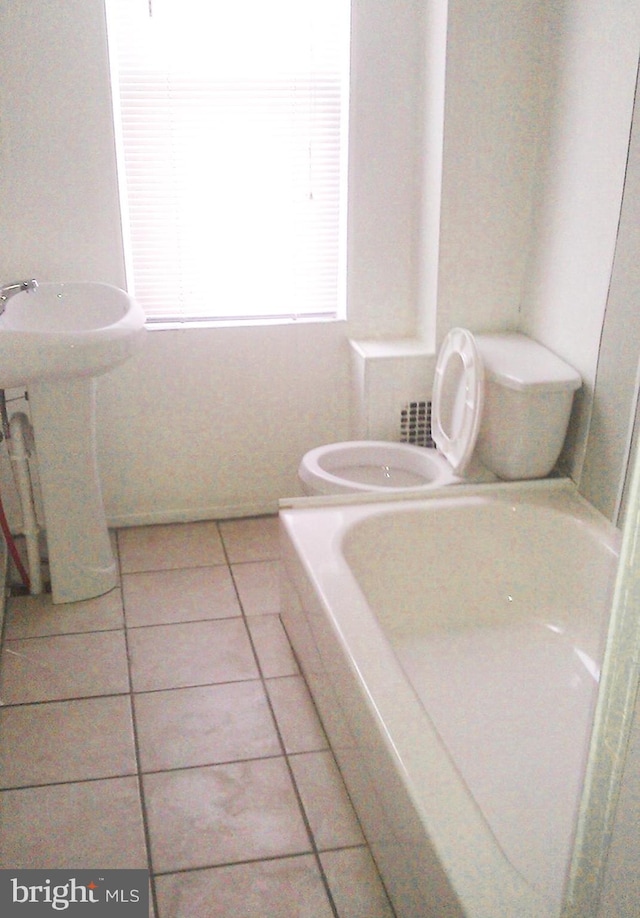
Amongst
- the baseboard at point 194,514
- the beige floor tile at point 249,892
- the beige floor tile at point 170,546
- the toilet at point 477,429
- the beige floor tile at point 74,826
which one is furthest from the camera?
the baseboard at point 194,514

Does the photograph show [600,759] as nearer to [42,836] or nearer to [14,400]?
[42,836]

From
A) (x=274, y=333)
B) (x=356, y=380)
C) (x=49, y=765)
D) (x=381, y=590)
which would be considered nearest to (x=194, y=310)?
(x=274, y=333)

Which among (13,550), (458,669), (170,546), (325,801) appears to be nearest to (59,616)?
(13,550)

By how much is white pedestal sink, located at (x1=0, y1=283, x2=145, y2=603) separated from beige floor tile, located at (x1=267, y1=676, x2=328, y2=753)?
2.45 ft

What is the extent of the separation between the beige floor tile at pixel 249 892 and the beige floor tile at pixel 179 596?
978 millimetres

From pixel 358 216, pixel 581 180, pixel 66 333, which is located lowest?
pixel 66 333

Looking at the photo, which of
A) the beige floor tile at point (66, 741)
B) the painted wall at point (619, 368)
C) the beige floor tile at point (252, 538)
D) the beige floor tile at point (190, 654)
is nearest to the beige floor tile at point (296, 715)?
the beige floor tile at point (190, 654)

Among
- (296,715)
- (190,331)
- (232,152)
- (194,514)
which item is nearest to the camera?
(296,715)

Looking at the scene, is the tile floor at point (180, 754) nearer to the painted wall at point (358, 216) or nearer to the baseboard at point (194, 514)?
the baseboard at point (194, 514)

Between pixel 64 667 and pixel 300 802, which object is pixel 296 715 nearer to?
pixel 300 802

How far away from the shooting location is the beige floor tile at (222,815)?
184 cm

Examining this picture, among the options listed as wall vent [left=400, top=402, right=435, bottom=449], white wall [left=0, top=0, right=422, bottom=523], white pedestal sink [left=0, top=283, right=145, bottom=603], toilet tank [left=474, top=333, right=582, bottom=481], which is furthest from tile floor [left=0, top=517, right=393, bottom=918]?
toilet tank [left=474, top=333, right=582, bottom=481]

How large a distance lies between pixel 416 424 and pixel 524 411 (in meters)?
0.61

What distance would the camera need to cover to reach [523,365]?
2602mm
